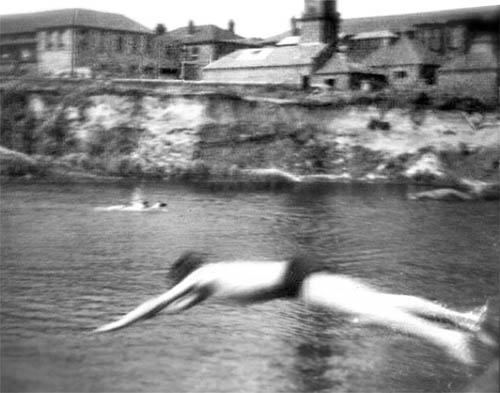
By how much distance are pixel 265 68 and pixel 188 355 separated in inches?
238

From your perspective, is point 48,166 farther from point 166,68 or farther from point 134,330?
point 134,330

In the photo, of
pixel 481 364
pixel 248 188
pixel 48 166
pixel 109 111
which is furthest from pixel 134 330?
pixel 109 111

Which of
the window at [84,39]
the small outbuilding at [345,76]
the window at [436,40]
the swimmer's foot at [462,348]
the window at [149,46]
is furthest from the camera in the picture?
the small outbuilding at [345,76]

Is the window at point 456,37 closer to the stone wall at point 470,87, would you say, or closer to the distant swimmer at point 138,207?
the stone wall at point 470,87

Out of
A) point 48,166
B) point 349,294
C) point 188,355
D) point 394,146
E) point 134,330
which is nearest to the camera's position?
point 188,355

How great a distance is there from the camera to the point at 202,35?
5.30 metres

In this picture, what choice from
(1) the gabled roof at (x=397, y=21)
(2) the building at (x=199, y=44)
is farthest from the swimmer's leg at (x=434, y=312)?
(2) the building at (x=199, y=44)

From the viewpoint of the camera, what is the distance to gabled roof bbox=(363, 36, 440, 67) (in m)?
6.65

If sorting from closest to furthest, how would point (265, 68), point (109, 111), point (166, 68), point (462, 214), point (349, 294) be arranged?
point (349, 294) → point (166, 68) → point (462, 214) → point (265, 68) → point (109, 111)

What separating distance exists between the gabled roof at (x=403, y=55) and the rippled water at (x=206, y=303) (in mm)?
1760

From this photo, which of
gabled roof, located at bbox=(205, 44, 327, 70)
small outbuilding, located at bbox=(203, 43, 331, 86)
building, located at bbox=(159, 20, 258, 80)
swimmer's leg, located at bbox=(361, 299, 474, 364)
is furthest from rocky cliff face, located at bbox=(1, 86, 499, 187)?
swimmer's leg, located at bbox=(361, 299, 474, 364)

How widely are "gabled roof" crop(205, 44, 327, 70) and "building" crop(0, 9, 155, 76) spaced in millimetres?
1283

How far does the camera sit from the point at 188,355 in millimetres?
3592

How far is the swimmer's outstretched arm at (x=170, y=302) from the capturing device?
401 centimetres
